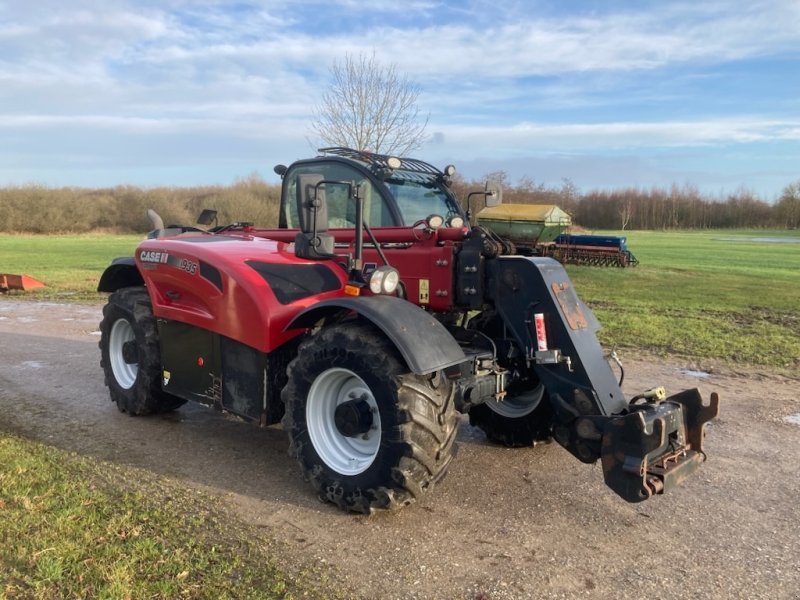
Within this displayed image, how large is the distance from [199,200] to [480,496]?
5703 cm


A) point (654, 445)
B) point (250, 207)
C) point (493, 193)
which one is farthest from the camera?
point (250, 207)

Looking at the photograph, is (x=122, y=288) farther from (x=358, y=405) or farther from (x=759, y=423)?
(x=759, y=423)

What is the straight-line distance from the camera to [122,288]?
614 cm

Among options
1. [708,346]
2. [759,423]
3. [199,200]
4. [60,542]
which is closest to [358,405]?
[60,542]

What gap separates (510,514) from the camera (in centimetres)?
395

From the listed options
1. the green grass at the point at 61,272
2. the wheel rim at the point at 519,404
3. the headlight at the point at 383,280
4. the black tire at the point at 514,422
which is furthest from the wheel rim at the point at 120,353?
the green grass at the point at 61,272

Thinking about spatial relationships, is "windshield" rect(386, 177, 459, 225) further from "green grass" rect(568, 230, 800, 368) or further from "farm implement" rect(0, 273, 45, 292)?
"farm implement" rect(0, 273, 45, 292)

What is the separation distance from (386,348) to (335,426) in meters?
0.68

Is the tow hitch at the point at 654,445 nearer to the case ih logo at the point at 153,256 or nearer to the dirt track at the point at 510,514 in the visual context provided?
the dirt track at the point at 510,514

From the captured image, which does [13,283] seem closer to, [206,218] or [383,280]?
[206,218]

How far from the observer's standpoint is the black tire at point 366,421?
11.9ft

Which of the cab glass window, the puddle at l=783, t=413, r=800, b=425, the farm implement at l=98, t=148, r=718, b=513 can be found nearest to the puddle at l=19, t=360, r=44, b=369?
the farm implement at l=98, t=148, r=718, b=513

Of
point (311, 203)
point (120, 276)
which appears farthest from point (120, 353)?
point (311, 203)

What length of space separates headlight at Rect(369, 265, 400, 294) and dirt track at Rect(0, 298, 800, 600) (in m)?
1.30
